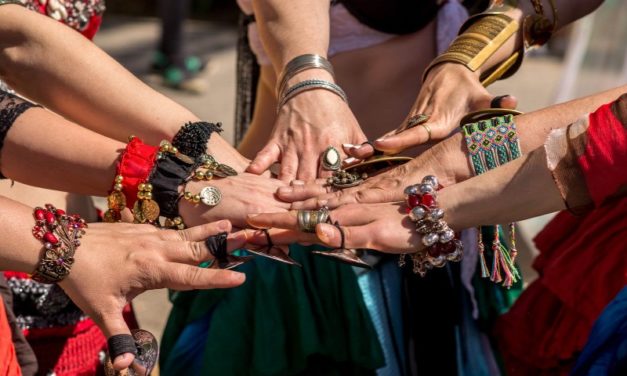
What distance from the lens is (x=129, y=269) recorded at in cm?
128

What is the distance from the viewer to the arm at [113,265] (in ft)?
3.97

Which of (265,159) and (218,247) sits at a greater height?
(265,159)

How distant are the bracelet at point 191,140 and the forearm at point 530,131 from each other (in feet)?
1.42

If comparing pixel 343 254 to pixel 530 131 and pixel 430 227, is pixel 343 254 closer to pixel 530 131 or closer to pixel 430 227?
pixel 430 227

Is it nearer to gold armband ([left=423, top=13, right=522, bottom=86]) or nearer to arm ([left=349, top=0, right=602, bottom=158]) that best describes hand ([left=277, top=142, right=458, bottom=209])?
arm ([left=349, top=0, right=602, bottom=158])

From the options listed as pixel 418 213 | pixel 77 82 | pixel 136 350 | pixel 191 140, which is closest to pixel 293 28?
pixel 191 140

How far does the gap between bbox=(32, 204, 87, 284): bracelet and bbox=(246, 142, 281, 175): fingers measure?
43 centimetres

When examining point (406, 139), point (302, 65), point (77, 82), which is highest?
point (302, 65)

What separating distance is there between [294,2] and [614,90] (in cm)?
68

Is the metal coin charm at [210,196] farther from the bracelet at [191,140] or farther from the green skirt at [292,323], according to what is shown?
the green skirt at [292,323]

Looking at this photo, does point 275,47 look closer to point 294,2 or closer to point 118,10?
point 294,2

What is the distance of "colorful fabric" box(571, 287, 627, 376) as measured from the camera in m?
1.17

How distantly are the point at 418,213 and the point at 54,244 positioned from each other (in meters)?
0.58

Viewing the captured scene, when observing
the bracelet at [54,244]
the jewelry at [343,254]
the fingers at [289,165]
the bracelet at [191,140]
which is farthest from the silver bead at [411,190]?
the bracelet at [54,244]
